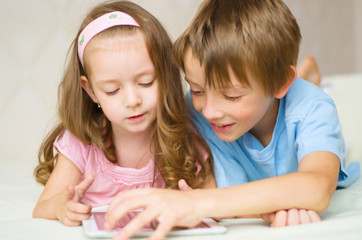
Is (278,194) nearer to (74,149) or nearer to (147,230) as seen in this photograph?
(147,230)

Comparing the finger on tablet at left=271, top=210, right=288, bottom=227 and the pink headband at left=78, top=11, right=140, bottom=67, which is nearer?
the finger on tablet at left=271, top=210, right=288, bottom=227

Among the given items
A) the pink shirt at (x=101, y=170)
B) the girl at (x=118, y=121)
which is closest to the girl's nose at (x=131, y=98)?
the girl at (x=118, y=121)

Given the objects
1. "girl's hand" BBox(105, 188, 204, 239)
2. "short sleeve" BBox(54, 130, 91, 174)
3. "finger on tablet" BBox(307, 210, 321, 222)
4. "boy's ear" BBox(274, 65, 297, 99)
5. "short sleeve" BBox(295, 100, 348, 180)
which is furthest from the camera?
"short sleeve" BBox(54, 130, 91, 174)

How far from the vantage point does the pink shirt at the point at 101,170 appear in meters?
1.16

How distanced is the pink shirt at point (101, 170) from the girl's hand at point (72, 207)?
21cm

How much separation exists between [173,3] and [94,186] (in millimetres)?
1202

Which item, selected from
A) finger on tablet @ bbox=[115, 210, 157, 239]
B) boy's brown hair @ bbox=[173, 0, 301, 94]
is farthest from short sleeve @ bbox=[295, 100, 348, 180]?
finger on tablet @ bbox=[115, 210, 157, 239]

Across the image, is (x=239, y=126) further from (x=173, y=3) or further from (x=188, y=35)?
(x=173, y=3)

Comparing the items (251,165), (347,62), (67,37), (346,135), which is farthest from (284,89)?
(347,62)

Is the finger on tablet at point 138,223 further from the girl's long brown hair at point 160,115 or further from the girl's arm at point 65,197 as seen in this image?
the girl's long brown hair at point 160,115

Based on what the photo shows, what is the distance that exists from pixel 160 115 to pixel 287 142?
0.32 metres

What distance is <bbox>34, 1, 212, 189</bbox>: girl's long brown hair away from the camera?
3.49ft

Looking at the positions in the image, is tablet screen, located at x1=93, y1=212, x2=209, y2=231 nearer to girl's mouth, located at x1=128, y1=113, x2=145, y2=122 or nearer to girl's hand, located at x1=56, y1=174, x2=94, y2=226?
girl's hand, located at x1=56, y1=174, x2=94, y2=226

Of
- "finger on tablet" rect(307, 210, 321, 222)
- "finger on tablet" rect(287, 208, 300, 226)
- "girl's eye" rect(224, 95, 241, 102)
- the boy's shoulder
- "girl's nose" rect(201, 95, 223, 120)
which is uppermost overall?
"girl's eye" rect(224, 95, 241, 102)
